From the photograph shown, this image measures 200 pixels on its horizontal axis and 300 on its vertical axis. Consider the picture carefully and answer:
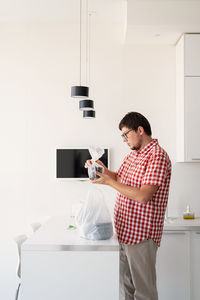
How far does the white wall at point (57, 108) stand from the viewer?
154 inches

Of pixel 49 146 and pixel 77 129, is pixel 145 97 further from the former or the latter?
pixel 49 146

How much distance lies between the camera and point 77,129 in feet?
12.9

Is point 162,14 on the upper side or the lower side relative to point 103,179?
upper

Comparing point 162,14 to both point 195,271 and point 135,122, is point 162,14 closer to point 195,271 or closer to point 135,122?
point 135,122

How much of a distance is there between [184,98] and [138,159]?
1398mm

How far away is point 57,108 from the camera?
3.94 metres

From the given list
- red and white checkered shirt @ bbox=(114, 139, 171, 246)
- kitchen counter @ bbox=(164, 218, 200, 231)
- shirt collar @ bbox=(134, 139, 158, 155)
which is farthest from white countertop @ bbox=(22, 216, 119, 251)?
kitchen counter @ bbox=(164, 218, 200, 231)

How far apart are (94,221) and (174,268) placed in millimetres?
1515

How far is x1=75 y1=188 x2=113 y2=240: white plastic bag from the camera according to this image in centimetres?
214

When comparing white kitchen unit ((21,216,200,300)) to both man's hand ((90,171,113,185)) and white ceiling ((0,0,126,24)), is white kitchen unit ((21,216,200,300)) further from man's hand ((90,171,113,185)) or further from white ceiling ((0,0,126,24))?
white ceiling ((0,0,126,24))

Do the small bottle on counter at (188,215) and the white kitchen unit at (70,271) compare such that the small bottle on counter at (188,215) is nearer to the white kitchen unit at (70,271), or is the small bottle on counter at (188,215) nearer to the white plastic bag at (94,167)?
the white plastic bag at (94,167)

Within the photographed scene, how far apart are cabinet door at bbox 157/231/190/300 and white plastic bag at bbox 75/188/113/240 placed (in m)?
1.32

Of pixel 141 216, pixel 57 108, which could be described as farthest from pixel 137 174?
pixel 57 108

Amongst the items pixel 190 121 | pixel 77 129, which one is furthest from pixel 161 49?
pixel 77 129
